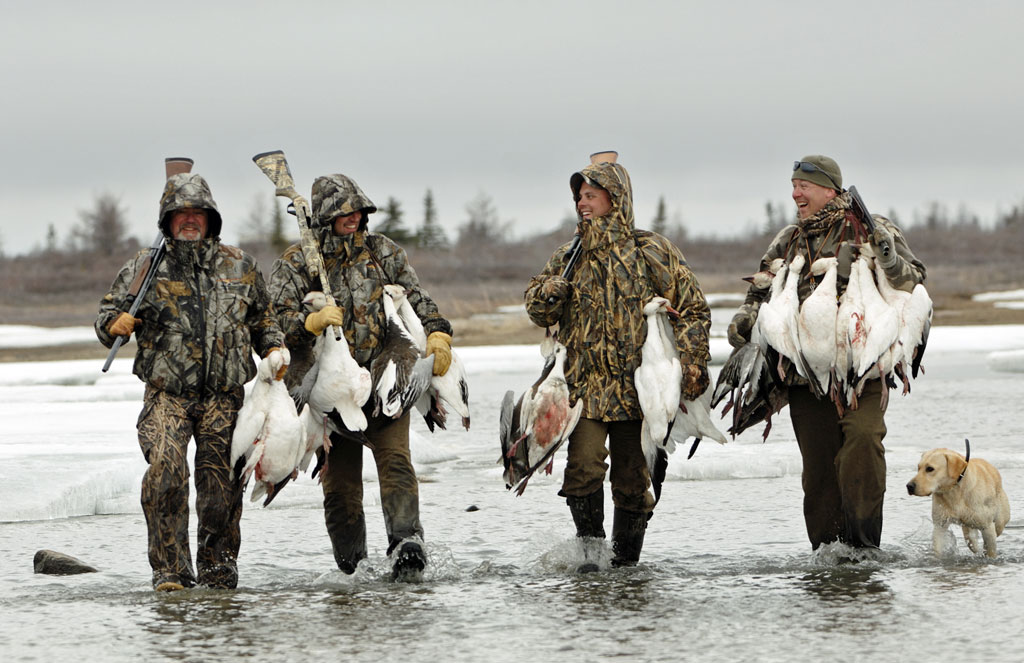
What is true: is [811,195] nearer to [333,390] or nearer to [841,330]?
[841,330]

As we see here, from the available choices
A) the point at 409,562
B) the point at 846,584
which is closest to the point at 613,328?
the point at 409,562

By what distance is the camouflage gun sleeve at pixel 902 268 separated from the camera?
6.24 m

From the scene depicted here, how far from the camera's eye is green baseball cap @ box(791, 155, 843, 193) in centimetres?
634

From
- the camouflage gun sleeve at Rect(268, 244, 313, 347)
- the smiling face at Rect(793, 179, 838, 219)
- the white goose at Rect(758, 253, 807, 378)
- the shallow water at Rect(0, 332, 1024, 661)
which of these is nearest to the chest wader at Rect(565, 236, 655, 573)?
the shallow water at Rect(0, 332, 1024, 661)

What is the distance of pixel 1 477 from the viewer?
8.88m

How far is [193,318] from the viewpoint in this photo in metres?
6.03

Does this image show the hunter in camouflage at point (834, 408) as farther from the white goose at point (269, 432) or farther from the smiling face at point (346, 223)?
the white goose at point (269, 432)

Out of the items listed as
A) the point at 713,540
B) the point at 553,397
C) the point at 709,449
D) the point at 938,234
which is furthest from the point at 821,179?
the point at 938,234

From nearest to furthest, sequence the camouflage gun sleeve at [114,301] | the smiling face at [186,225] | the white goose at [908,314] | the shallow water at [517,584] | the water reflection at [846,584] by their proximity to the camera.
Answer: the shallow water at [517,584]
the water reflection at [846,584]
the camouflage gun sleeve at [114,301]
the smiling face at [186,225]
the white goose at [908,314]

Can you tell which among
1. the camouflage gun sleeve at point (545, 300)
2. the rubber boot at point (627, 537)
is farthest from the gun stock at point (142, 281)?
the rubber boot at point (627, 537)

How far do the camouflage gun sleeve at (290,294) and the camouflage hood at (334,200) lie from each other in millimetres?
212

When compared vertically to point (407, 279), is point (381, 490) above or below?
below

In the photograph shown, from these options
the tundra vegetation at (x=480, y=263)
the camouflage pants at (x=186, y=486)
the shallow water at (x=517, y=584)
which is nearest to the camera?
the shallow water at (x=517, y=584)

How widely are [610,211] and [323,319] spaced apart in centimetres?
146
